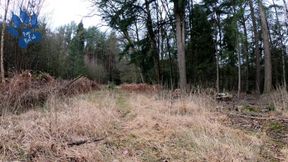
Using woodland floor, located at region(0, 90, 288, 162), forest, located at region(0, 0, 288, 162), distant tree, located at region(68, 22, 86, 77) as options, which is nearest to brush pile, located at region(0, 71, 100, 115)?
forest, located at region(0, 0, 288, 162)

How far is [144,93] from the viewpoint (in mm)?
8273

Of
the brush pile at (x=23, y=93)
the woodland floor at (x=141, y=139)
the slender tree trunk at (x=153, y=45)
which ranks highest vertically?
the slender tree trunk at (x=153, y=45)

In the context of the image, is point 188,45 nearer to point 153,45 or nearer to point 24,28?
point 153,45

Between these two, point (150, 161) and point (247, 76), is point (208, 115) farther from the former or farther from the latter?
point (247, 76)

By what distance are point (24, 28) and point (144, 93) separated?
19.6ft

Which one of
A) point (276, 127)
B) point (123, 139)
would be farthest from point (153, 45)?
point (123, 139)

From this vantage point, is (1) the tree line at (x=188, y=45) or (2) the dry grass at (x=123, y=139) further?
(1) the tree line at (x=188, y=45)

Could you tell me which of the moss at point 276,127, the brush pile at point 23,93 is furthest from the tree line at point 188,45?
the moss at point 276,127

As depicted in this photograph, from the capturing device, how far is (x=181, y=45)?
977cm

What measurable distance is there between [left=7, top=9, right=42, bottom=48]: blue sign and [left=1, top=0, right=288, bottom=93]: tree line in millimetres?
422

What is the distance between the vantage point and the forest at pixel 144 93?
101 inches

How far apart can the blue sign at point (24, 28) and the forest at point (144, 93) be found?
55 millimetres

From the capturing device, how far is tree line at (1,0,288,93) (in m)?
11.9

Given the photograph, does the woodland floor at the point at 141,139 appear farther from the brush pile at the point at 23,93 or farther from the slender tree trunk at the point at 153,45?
the slender tree trunk at the point at 153,45
